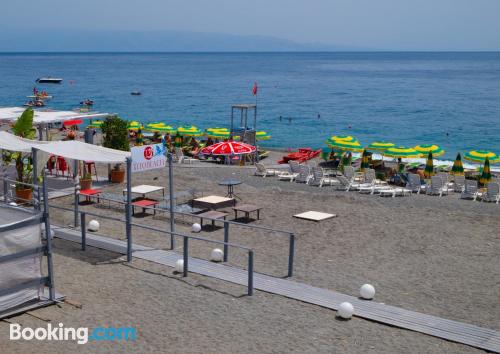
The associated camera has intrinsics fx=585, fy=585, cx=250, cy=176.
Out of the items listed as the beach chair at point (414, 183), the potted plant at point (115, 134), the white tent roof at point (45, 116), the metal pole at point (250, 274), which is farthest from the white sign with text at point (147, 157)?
the beach chair at point (414, 183)

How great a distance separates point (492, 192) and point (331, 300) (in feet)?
32.6

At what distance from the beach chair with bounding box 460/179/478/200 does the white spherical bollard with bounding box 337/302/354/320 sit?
33.8 ft

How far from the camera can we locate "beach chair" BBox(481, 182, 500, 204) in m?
16.6

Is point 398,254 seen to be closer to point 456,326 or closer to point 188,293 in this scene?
point 456,326

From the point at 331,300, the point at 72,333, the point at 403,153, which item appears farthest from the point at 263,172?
the point at 72,333

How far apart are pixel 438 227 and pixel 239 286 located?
6.10m

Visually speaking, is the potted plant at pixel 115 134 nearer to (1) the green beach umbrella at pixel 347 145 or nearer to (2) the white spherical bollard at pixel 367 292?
(1) the green beach umbrella at pixel 347 145

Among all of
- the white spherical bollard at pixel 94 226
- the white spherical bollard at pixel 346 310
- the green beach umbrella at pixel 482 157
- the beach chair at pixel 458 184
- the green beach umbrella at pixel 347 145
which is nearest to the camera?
the white spherical bollard at pixel 346 310

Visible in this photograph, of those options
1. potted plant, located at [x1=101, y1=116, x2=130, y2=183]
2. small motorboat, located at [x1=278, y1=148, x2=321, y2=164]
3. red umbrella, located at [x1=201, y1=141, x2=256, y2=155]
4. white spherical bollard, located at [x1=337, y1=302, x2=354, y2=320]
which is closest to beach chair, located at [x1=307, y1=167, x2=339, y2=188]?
red umbrella, located at [x1=201, y1=141, x2=256, y2=155]

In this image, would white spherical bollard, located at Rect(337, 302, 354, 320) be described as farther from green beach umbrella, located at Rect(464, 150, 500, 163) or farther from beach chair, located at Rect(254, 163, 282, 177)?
green beach umbrella, located at Rect(464, 150, 500, 163)

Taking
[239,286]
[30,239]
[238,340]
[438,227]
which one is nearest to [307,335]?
[238,340]

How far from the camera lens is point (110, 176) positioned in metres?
17.5

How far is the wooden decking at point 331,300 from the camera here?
24.6 feet

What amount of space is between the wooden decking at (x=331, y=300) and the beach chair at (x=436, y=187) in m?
9.73
